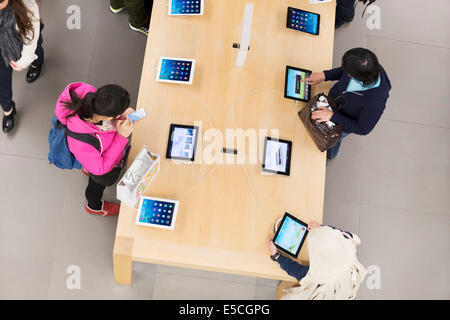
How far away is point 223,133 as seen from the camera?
212cm

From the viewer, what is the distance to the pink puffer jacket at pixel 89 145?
1676 millimetres

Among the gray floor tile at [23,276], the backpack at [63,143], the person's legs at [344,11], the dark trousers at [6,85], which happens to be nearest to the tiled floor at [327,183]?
the gray floor tile at [23,276]

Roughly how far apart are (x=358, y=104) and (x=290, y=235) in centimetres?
84

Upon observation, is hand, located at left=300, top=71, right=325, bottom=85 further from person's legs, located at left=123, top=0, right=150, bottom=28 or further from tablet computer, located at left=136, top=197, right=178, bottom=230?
person's legs, located at left=123, top=0, right=150, bottom=28

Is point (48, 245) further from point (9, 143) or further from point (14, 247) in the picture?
point (9, 143)

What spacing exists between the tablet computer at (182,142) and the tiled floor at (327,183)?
2.97 feet

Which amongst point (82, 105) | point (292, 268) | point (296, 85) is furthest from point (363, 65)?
point (82, 105)

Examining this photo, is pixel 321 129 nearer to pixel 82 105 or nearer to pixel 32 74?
pixel 82 105

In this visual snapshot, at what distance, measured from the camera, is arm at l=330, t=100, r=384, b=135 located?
1946mm

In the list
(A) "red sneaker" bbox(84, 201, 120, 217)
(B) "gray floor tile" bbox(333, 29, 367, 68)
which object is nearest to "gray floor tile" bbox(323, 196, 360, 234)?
(B) "gray floor tile" bbox(333, 29, 367, 68)

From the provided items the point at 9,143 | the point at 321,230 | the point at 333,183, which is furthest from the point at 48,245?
the point at 333,183

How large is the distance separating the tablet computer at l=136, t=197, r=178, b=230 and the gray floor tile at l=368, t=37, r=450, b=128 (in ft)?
7.15

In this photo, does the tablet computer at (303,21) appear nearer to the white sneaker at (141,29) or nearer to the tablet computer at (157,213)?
the white sneaker at (141,29)
